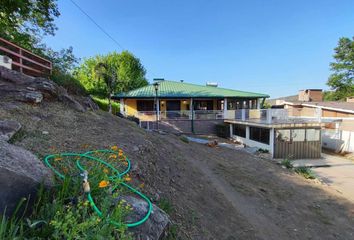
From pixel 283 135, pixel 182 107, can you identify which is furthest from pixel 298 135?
pixel 182 107

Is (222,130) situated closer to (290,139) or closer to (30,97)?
(290,139)

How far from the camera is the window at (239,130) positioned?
18533mm

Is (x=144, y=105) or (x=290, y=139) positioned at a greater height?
(x=144, y=105)

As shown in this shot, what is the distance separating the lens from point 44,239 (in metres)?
1.67

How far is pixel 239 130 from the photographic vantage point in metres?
19.3

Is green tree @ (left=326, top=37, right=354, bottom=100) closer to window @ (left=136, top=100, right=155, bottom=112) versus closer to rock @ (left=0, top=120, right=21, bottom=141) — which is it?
window @ (left=136, top=100, right=155, bottom=112)

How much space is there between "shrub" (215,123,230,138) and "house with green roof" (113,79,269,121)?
85cm

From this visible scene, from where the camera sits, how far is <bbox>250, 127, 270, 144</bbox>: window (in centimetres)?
1559

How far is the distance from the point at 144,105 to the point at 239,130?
956 centimetres

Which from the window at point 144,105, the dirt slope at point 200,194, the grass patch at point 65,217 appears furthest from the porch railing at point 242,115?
the grass patch at point 65,217

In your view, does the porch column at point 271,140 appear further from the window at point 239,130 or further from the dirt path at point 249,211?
the dirt path at point 249,211

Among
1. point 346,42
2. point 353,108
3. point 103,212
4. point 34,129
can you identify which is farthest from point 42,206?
point 346,42

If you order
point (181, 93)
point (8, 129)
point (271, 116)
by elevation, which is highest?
point (181, 93)

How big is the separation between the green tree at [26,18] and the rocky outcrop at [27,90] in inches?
262
